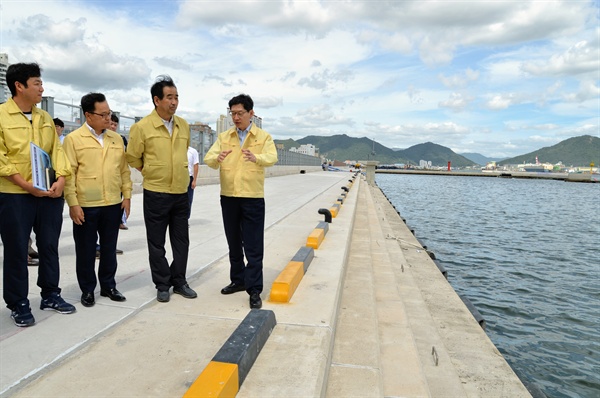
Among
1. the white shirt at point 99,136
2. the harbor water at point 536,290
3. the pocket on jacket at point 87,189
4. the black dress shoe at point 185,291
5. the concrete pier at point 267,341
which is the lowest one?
the harbor water at point 536,290

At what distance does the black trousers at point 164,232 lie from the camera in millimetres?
3877

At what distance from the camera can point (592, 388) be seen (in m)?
5.55

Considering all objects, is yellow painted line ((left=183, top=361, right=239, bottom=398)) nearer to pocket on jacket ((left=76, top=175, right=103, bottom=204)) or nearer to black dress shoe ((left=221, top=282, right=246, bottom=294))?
black dress shoe ((left=221, top=282, right=246, bottom=294))

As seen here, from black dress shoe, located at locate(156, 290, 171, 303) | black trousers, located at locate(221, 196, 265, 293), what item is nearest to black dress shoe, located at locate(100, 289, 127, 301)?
black dress shoe, located at locate(156, 290, 171, 303)

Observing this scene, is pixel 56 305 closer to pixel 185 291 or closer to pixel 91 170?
pixel 185 291

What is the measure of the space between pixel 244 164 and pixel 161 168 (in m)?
0.79

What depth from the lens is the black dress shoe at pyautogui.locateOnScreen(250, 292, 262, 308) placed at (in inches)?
148

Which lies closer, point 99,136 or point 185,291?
point 99,136

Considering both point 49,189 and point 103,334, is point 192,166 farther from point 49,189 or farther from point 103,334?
point 103,334

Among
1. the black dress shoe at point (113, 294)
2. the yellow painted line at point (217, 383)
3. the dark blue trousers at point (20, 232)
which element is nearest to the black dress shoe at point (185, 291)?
the black dress shoe at point (113, 294)

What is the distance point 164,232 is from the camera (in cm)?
398

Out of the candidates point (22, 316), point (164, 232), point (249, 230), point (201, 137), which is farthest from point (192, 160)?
point (201, 137)

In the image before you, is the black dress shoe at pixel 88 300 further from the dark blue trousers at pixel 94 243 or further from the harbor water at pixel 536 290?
the harbor water at pixel 536 290

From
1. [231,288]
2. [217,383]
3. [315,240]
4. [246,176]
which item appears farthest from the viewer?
[315,240]
